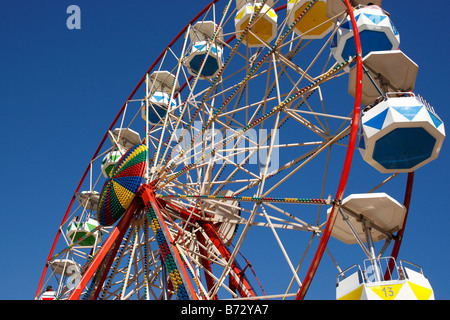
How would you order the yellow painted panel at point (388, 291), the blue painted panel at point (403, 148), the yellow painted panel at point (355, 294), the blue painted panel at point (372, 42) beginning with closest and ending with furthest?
the yellow painted panel at point (388, 291), the yellow painted panel at point (355, 294), the blue painted panel at point (403, 148), the blue painted panel at point (372, 42)

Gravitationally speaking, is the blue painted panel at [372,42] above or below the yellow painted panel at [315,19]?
below

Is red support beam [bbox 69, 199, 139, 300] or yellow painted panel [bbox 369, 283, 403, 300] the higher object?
red support beam [bbox 69, 199, 139, 300]

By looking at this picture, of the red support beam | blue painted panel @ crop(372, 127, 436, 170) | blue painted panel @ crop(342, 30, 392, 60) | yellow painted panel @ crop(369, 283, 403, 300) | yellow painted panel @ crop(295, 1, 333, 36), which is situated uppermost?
yellow painted panel @ crop(295, 1, 333, 36)

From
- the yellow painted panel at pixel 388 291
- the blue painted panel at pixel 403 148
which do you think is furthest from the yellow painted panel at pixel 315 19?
the yellow painted panel at pixel 388 291

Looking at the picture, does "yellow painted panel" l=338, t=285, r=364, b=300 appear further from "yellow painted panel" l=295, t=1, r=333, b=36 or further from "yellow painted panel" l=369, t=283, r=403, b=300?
"yellow painted panel" l=295, t=1, r=333, b=36

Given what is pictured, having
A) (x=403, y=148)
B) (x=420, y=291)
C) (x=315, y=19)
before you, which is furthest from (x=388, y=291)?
(x=315, y=19)

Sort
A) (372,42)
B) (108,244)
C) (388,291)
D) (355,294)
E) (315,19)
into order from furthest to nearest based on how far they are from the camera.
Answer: (315,19) → (108,244) → (372,42) → (355,294) → (388,291)

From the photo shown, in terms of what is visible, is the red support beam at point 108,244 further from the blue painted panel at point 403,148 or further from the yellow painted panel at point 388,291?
the yellow painted panel at point 388,291

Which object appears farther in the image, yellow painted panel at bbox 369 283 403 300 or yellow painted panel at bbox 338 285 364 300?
yellow painted panel at bbox 338 285 364 300

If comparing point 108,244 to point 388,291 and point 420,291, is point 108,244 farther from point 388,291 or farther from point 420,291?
point 420,291

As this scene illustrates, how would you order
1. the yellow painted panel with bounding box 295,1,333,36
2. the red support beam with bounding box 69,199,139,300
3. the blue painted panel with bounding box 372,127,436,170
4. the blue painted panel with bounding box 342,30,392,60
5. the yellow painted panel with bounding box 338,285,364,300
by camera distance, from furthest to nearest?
the yellow painted panel with bounding box 295,1,333,36 < the red support beam with bounding box 69,199,139,300 < the blue painted panel with bounding box 342,30,392,60 < the blue painted panel with bounding box 372,127,436,170 < the yellow painted panel with bounding box 338,285,364,300

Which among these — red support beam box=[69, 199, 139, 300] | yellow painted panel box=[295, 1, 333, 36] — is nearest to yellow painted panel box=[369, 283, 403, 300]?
red support beam box=[69, 199, 139, 300]

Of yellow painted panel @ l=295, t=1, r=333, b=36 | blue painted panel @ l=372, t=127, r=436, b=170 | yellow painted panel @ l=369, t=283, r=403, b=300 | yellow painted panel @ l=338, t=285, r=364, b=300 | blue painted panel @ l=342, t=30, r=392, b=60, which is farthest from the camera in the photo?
yellow painted panel @ l=295, t=1, r=333, b=36

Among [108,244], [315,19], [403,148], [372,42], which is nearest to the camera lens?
[403,148]
